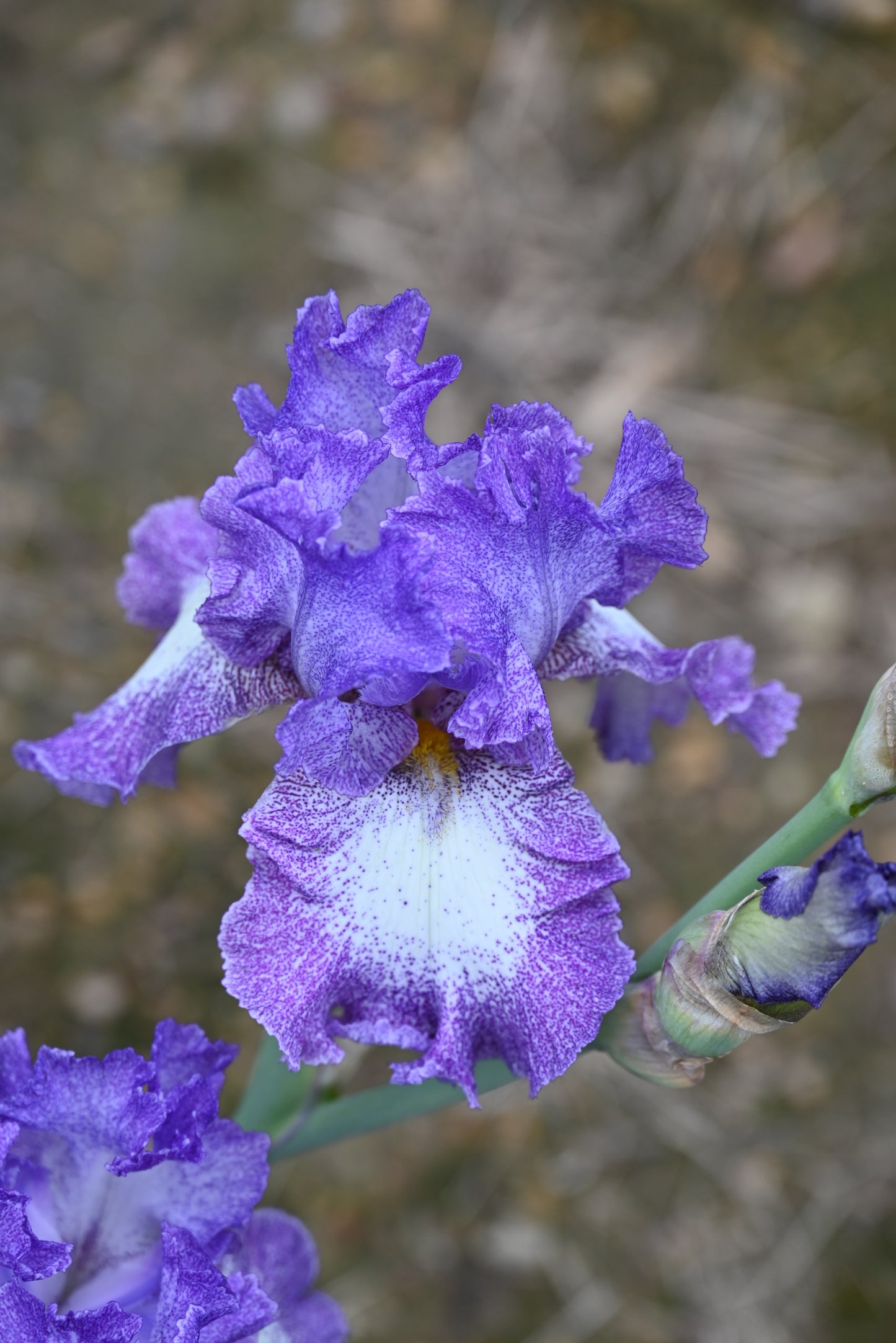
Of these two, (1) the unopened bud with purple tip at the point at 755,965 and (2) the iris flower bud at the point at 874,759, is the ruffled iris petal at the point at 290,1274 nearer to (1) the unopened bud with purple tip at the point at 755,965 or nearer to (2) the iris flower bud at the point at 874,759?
(1) the unopened bud with purple tip at the point at 755,965

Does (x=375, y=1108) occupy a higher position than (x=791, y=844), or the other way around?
(x=791, y=844)

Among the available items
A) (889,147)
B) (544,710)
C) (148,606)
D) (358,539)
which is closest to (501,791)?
(544,710)

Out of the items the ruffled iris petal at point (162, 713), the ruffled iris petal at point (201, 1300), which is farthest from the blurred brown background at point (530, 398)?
the ruffled iris petal at point (201, 1300)

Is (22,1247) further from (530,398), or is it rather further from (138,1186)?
(530,398)

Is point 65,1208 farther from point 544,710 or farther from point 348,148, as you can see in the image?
point 348,148

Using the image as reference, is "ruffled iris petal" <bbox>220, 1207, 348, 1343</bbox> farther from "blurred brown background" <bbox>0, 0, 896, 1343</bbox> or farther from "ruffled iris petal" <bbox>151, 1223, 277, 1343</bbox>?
"blurred brown background" <bbox>0, 0, 896, 1343</bbox>

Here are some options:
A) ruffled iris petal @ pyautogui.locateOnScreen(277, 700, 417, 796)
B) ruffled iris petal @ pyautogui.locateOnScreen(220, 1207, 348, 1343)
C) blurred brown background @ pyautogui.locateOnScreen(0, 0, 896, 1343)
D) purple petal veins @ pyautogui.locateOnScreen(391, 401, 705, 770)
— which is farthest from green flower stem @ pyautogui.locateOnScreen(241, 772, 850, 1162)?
blurred brown background @ pyautogui.locateOnScreen(0, 0, 896, 1343)

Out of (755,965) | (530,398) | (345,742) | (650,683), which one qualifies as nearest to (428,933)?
(345,742)
